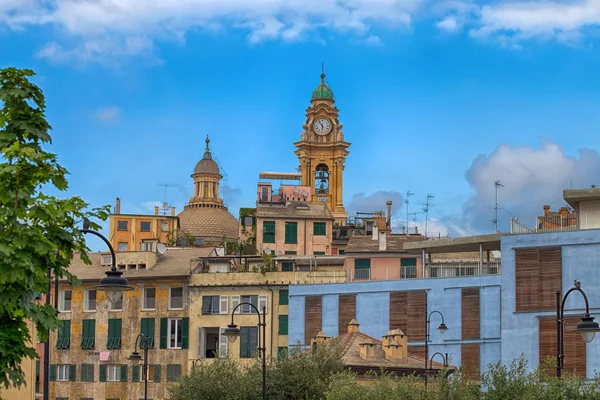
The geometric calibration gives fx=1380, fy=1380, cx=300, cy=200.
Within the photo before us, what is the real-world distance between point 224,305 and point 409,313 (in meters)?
14.5

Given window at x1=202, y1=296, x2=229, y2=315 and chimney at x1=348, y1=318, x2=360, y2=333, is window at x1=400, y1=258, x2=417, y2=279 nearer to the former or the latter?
chimney at x1=348, y1=318, x2=360, y2=333

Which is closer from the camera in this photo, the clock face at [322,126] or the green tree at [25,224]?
the green tree at [25,224]

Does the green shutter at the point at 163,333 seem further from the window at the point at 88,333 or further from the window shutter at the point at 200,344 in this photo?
the window at the point at 88,333

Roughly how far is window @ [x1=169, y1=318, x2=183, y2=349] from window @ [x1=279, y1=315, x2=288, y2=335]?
698 centimetres

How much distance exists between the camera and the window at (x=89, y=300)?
94625mm

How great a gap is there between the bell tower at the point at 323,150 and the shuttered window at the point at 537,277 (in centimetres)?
7009

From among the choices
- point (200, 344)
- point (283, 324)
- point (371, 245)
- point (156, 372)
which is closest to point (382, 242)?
point (371, 245)

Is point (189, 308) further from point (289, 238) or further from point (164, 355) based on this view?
point (289, 238)

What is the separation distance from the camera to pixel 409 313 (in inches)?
3324

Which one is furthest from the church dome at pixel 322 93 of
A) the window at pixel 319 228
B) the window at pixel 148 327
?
the window at pixel 148 327

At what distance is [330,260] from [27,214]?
239ft

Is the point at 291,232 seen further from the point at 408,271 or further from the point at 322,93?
the point at 322,93

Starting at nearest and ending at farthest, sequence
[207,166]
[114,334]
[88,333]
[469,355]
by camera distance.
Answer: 1. [469,355]
2. [114,334]
3. [88,333]
4. [207,166]

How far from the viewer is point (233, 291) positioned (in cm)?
9338
